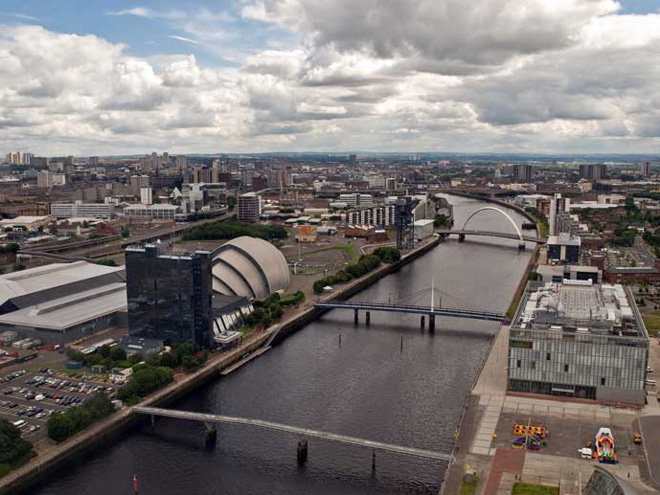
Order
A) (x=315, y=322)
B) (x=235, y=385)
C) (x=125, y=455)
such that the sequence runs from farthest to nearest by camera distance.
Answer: (x=315, y=322) → (x=235, y=385) → (x=125, y=455)

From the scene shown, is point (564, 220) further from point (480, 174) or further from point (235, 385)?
point (480, 174)

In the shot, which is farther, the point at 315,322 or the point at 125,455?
the point at 315,322

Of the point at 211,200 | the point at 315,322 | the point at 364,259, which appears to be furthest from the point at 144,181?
the point at 315,322

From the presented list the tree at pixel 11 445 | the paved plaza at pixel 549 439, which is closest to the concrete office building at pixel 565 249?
the paved plaza at pixel 549 439

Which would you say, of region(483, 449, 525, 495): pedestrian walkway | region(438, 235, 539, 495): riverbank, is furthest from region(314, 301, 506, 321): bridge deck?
region(483, 449, 525, 495): pedestrian walkway

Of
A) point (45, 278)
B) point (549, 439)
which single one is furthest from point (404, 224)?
point (549, 439)

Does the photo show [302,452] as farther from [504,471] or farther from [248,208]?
[248,208]

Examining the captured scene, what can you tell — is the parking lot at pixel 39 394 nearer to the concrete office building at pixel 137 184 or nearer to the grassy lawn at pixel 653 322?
the grassy lawn at pixel 653 322
